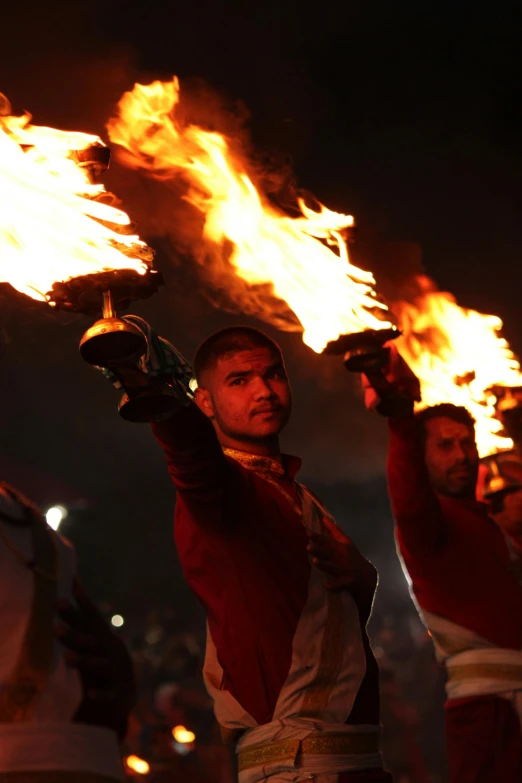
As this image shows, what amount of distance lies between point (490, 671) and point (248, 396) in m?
Answer: 2.15

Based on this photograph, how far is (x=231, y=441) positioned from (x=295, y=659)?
3.66ft

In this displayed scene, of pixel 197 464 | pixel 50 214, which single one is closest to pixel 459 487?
pixel 197 464

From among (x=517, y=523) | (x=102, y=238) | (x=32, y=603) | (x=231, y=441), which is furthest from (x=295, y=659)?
(x=517, y=523)

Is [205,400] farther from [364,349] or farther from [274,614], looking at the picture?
[274,614]

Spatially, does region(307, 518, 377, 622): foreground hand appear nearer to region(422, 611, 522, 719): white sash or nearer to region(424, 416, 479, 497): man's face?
region(422, 611, 522, 719): white sash

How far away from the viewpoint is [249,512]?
3.85 meters

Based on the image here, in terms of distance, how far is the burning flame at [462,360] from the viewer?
5.89 meters

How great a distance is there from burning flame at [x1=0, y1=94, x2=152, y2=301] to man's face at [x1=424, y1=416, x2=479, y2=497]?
3.11 meters

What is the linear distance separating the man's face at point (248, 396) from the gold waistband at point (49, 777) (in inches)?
80.8

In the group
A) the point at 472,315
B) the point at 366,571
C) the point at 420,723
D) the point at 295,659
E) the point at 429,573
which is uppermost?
the point at 472,315

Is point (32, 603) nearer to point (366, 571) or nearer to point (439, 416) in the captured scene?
point (366, 571)

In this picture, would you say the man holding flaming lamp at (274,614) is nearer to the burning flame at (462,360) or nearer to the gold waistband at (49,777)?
the gold waistband at (49,777)

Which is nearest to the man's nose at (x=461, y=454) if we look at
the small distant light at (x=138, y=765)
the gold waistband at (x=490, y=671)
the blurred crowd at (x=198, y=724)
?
the gold waistband at (x=490, y=671)

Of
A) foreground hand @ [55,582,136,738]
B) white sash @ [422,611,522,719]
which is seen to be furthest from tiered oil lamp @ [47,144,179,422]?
white sash @ [422,611,522,719]
